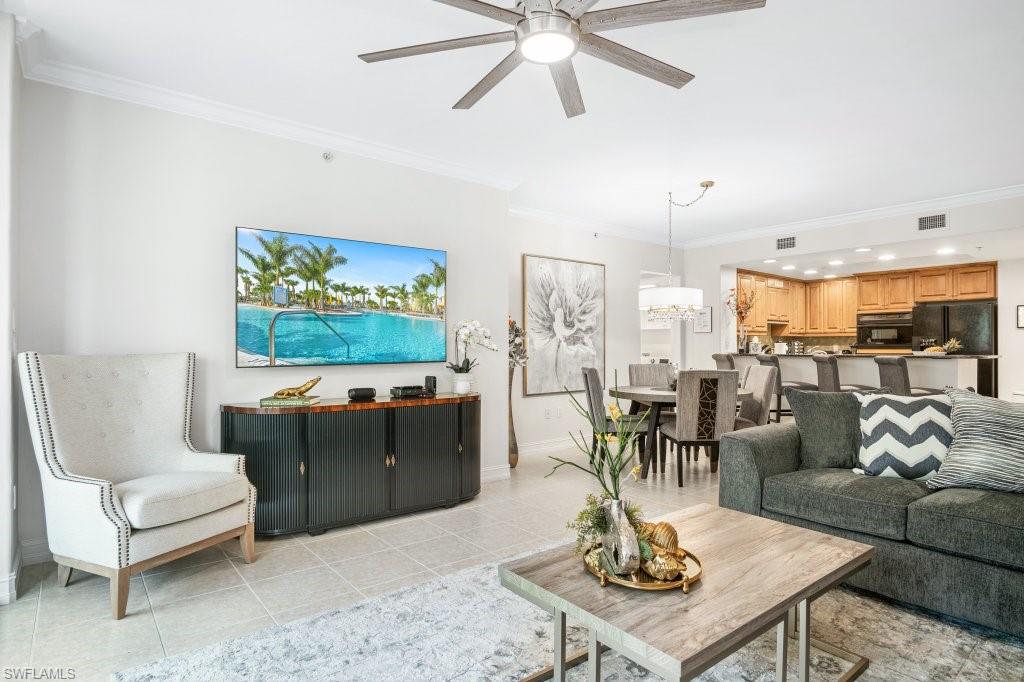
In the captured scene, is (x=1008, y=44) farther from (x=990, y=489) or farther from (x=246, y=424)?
(x=246, y=424)

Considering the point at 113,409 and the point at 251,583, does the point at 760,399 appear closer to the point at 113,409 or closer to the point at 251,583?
the point at 251,583

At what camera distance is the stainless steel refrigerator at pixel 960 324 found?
7.62 metres

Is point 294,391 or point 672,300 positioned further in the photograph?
point 672,300

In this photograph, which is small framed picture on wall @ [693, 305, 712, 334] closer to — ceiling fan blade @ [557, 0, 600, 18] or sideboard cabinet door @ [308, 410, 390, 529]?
sideboard cabinet door @ [308, 410, 390, 529]

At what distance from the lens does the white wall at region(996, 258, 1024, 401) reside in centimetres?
743

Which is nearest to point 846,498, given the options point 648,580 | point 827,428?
point 827,428

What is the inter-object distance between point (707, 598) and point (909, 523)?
140cm

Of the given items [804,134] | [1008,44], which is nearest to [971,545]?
[1008,44]

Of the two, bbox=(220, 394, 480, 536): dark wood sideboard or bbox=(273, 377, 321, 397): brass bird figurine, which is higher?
bbox=(273, 377, 321, 397): brass bird figurine

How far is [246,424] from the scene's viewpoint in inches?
133

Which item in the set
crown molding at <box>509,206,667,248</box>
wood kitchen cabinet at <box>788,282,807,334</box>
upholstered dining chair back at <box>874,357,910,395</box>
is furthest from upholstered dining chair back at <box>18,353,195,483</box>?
wood kitchen cabinet at <box>788,282,807,334</box>

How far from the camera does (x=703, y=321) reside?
7.54m

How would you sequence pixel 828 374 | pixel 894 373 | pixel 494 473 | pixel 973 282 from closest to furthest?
pixel 494 473 → pixel 894 373 → pixel 828 374 → pixel 973 282

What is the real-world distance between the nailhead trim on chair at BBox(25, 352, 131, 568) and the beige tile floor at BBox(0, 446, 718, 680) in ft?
1.01
